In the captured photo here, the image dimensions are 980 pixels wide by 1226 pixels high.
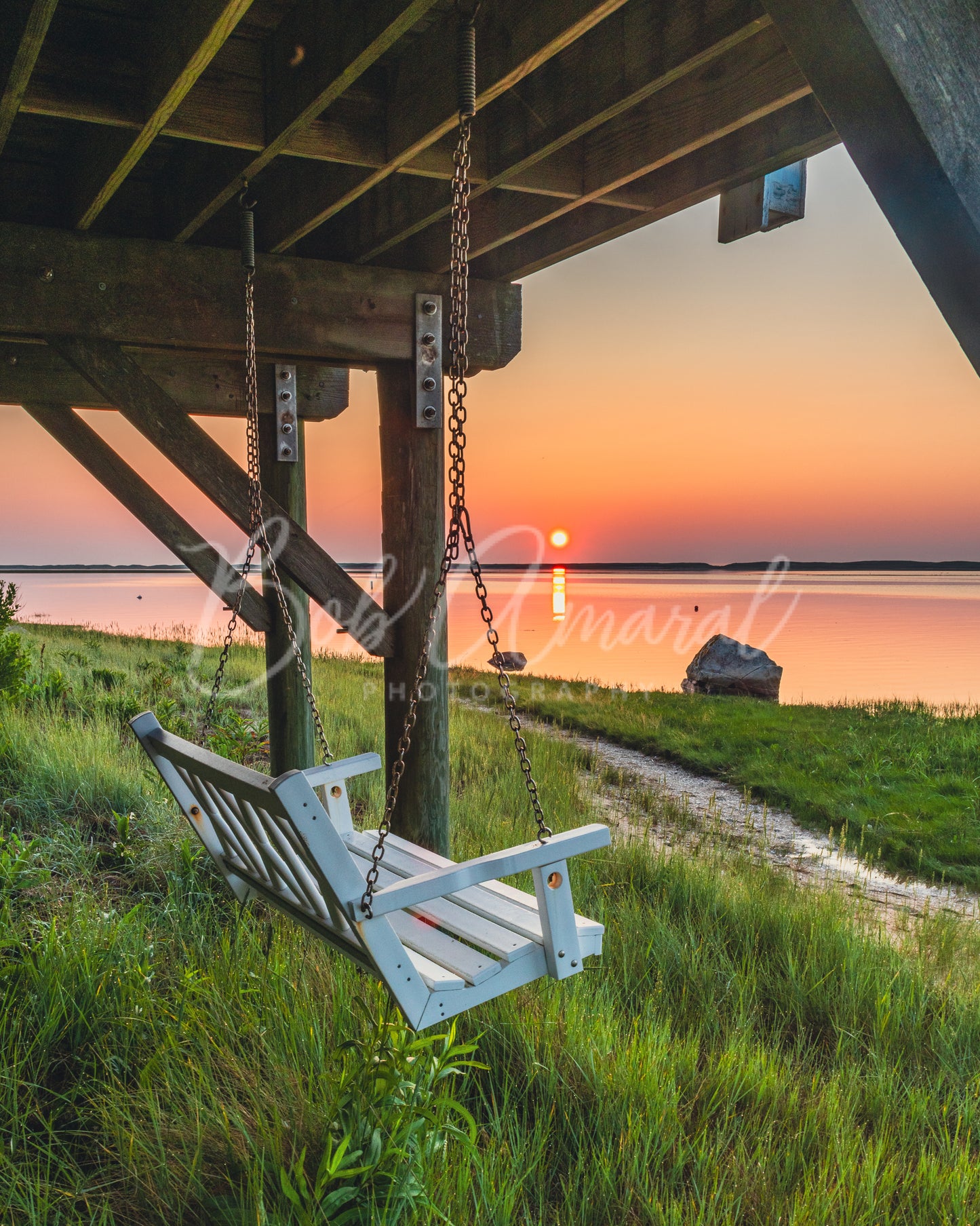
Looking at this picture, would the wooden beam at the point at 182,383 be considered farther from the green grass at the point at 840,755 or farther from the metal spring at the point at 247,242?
the green grass at the point at 840,755

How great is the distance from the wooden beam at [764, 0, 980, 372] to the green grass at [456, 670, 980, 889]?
5.37 meters

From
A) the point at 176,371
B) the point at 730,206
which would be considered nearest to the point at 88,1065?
the point at 730,206

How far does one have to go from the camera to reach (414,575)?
3.65 meters

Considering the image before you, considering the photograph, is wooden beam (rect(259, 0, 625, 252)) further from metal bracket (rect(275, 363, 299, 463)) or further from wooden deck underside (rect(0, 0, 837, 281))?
metal bracket (rect(275, 363, 299, 463))

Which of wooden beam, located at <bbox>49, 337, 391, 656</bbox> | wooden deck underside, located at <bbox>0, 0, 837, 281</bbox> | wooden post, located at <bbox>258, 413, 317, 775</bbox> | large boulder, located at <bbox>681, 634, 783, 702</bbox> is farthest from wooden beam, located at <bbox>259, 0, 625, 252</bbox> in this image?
large boulder, located at <bbox>681, 634, 783, 702</bbox>

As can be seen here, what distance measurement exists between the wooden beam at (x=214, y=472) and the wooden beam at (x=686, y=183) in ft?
4.65

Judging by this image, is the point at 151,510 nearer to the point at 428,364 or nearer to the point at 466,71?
the point at 428,364

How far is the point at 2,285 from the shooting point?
3100 millimetres

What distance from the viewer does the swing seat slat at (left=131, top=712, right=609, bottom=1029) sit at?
1.87m

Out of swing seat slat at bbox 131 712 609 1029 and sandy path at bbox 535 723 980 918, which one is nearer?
swing seat slat at bbox 131 712 609 1029

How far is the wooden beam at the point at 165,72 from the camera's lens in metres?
1.98

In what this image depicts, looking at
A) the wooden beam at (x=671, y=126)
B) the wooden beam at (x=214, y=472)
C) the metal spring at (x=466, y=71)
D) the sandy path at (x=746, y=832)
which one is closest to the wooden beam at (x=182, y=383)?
the wooden beam at (x=214, y=472)

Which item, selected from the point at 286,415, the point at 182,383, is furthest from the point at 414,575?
the point at 182,383

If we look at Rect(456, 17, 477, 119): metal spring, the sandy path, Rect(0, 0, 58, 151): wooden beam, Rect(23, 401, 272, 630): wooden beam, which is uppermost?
Rect(0, 0, 58, 151): wooden beam
